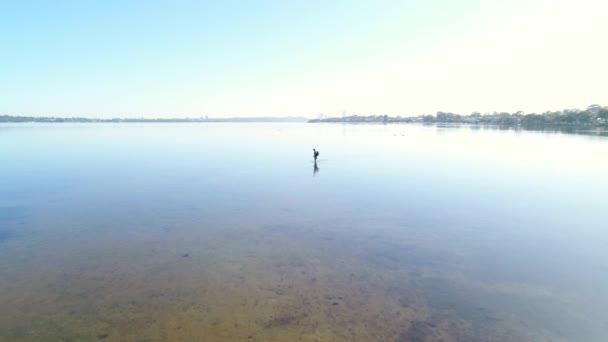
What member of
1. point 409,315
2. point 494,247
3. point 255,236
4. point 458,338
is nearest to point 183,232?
point 255,236

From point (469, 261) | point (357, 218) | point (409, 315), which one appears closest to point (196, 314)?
point (409, 315)

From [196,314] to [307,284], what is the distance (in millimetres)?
2978

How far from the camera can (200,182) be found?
79.6 ft

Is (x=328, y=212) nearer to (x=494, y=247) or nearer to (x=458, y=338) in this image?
(x=494, y=247)

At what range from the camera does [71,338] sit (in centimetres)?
680

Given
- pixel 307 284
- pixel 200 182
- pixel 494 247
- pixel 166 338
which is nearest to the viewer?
pixel 166 338

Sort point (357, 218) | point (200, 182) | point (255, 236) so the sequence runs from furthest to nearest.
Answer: point (200, 182)
point (357, 218)
point (255, 236)

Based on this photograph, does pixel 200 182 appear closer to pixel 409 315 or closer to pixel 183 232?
pixel 183 232

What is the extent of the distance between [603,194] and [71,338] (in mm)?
26566

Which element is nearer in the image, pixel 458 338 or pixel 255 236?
pixel 458 338

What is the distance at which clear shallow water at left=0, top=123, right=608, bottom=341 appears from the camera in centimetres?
729

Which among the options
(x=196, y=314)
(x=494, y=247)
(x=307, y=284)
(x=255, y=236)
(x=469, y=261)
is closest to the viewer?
(x=196, y=314)

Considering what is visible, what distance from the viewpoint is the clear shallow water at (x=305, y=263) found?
287 inches

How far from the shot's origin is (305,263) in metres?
10.5
